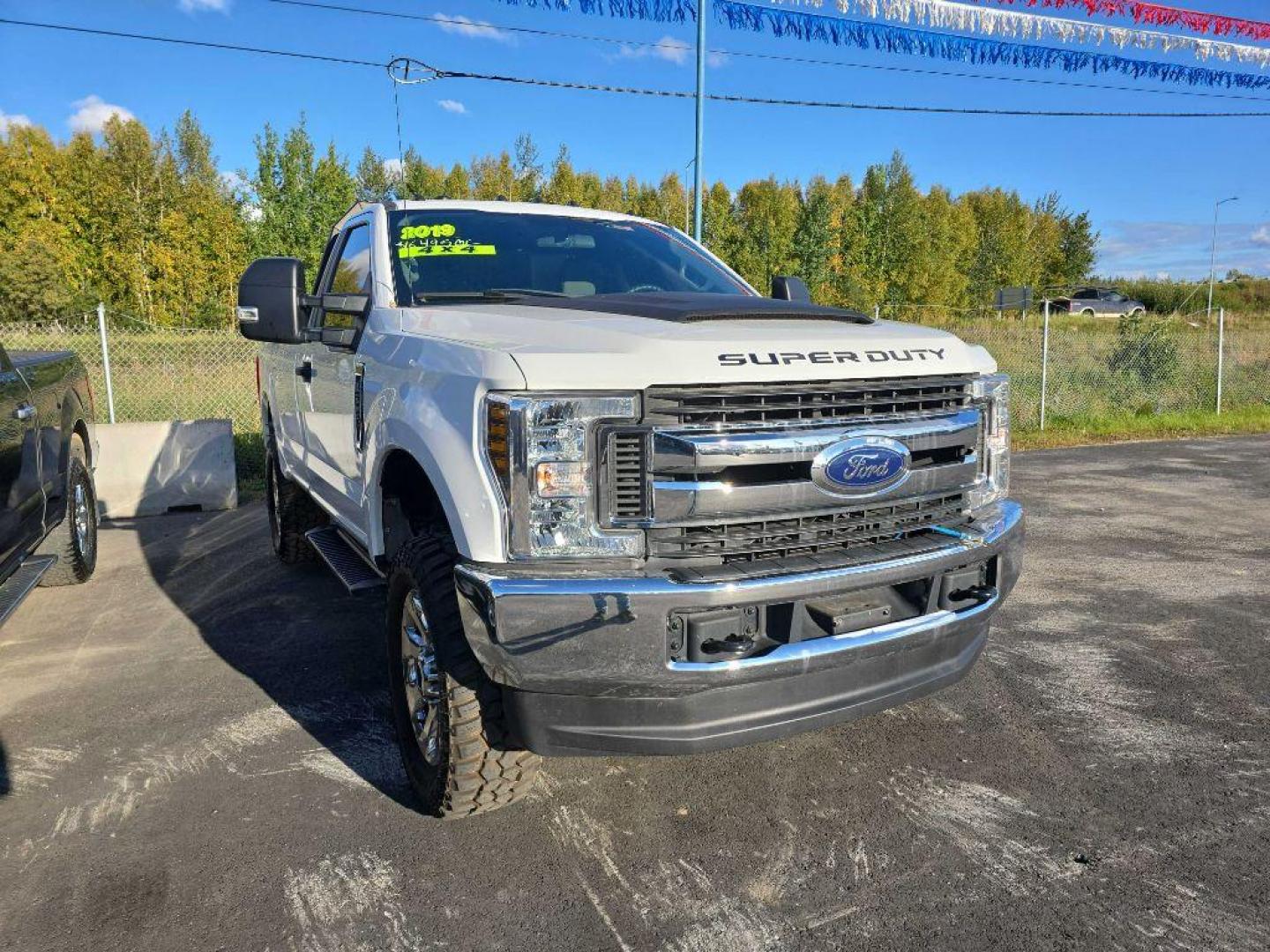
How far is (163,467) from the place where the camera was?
323 inches

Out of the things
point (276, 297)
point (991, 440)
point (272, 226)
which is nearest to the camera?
point (991, 440)

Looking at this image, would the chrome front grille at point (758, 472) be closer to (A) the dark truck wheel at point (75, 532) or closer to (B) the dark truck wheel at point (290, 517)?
(B) the dark truck wheel at point (290, 517)

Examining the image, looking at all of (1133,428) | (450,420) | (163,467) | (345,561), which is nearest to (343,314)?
(345,561)

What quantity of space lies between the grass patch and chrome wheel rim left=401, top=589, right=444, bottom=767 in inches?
431

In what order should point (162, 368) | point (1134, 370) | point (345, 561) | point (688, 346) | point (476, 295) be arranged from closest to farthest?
point (688, 346), point (476, 295), point (345, 561), point (162, 368), point (1134, 370)

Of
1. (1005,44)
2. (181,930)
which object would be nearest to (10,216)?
(1005,44)

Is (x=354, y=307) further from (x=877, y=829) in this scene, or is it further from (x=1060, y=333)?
(x=1060, y=333)

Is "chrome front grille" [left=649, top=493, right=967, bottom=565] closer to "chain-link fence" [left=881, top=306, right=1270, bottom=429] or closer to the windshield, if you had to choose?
the windshield

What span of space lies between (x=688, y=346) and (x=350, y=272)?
2.46 m

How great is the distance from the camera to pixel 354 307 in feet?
11.6

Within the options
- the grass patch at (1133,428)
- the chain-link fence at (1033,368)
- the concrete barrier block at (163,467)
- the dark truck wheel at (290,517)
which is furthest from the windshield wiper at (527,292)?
the grass patch at (1133,428)

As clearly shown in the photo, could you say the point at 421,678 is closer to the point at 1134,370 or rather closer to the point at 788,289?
the point at 788,289

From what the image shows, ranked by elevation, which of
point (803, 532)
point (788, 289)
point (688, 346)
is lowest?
point (803, 532)

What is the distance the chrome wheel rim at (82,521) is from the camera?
573 centimetres
